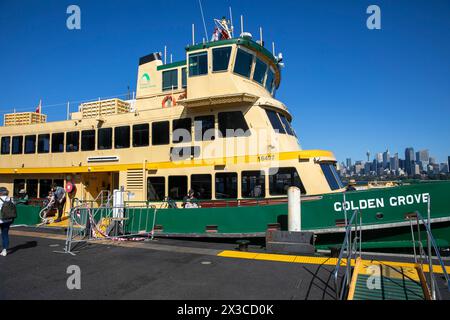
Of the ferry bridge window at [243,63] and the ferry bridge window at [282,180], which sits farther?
the ferry bridge window at [243,63]

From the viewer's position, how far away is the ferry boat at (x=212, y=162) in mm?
7660

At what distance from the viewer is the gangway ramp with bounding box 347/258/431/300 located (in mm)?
4504

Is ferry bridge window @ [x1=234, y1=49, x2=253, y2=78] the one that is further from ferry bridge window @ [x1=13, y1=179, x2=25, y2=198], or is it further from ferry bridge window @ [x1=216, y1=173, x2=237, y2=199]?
ferry bridge window @ [x1=13, y1=179, x2=25, y2=198]

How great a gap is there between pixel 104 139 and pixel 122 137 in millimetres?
993

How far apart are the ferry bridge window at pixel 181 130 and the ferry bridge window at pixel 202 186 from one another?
1430 millimetres

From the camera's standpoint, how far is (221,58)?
Result: 10.4 meters

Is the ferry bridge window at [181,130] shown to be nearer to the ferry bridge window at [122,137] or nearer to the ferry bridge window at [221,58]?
the ferry bridge window at [221,58]

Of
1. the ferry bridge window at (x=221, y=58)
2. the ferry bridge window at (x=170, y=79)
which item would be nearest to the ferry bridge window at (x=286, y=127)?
Result: the ferry bridge window at (x=221, y=58)

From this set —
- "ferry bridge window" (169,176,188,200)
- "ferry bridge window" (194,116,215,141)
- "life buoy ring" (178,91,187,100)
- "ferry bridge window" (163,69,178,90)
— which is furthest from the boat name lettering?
"ferry bridge window" (163,69,178,90)

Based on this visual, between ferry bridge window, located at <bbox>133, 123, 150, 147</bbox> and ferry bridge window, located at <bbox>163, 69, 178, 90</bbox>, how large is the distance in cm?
208

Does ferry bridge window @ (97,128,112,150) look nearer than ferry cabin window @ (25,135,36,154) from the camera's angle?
Yes

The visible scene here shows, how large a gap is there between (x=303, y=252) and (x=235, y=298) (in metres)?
3.36
